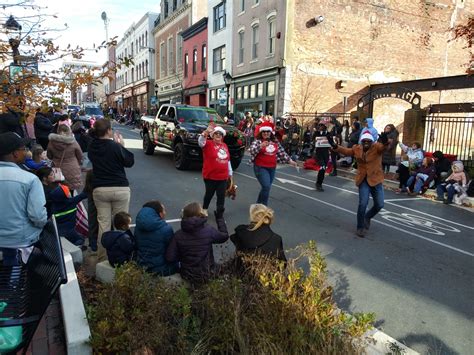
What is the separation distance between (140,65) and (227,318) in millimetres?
52139

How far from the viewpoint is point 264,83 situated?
22.9 m

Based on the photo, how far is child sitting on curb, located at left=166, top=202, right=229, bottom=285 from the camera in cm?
376

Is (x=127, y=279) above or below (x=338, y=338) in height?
above

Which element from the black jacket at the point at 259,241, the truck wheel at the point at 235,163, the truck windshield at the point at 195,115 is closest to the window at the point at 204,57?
the truck windshield at the point at 195,115

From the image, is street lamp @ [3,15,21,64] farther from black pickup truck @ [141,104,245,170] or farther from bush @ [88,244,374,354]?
black pickup truck @ [141,104,245,170]

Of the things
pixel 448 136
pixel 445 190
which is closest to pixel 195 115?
pixel 445 190

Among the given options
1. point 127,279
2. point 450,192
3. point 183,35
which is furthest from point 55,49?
point 183,35

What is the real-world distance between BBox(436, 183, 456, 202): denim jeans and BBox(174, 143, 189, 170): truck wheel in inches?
272

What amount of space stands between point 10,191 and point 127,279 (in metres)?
1.11

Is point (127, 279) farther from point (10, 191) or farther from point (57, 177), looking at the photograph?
point (57, 177)

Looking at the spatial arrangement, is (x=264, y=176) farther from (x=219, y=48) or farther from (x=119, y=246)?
(x=219, y=48)

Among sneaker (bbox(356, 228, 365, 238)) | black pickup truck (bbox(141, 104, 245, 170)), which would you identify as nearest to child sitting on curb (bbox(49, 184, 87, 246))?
sneaker (bbox(356, 228, 365, 238))

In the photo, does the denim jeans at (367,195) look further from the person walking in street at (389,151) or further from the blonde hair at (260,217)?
the person walking in street at (389,151)

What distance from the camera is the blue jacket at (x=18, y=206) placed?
113 inches
